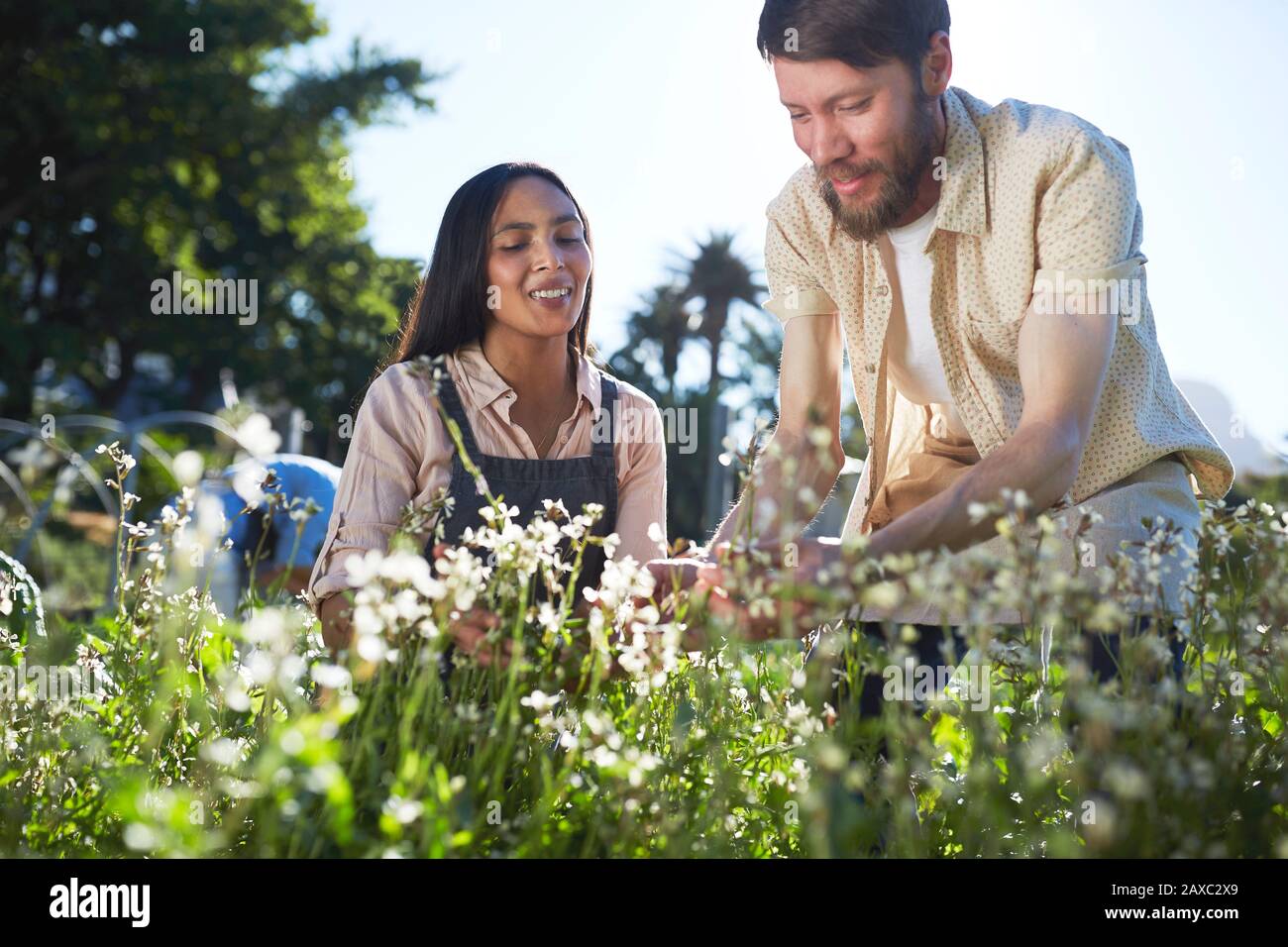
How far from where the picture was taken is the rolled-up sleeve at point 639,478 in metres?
3.70

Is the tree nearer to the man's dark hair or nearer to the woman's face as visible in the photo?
the woman's face

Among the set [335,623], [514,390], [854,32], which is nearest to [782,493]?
[335,623]

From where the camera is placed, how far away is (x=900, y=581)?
191 centimetres

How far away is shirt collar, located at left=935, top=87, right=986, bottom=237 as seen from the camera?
10.3ft

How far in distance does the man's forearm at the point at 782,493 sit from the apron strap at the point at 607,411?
0.61m

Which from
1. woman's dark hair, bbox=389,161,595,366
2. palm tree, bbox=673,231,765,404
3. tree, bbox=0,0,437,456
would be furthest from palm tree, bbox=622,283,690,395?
woman's dark hair, bbox=389,161,595,366

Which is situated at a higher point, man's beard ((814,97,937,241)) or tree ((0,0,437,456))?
tree ((0,0,437,456))

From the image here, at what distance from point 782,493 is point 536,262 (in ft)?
5.46

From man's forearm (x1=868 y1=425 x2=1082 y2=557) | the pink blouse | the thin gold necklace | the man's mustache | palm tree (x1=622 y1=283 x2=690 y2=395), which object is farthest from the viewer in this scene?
palm tree (x1=622 y1=283 x2=690 y2=395)

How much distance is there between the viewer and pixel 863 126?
10.1 ft

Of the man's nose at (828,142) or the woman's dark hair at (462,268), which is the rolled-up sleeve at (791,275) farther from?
the woman's dark hair at (462,268)

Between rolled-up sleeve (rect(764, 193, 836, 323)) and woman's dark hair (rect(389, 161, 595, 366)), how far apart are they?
0.73 m
